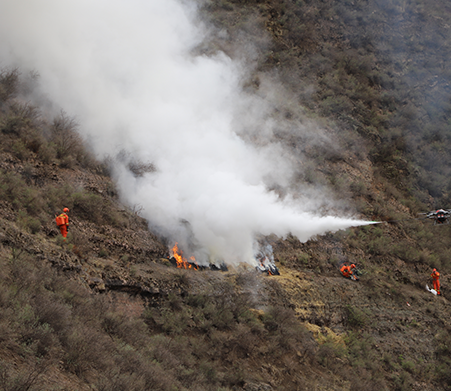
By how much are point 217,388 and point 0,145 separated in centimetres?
796

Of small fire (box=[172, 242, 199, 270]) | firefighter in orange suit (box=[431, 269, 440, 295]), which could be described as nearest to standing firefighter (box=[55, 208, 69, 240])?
small fire (box=[172, 242, 199, 270])

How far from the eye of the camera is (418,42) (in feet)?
91.6

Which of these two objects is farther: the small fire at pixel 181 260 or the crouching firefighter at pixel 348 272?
the crouching firefighter at pixel 348 272

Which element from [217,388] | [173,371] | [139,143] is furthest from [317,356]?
[139,143]

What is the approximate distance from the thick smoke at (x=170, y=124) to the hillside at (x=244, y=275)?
2.53ft

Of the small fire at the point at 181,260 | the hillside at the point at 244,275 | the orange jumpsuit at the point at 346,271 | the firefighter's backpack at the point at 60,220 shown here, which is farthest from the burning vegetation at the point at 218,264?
the firefighter's backpack at the point at 60,220

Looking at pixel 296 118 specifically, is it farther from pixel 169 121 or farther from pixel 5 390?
pixel 5 390

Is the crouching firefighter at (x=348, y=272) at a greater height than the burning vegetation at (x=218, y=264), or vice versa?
the crouching firefighter at (x=348, y=272)

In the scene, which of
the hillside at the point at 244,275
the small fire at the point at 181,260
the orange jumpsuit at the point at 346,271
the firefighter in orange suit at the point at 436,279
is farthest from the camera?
the firefighter in orange suit at the point at 436,279

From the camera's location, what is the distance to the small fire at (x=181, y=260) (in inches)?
402

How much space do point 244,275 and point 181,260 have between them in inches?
74.0

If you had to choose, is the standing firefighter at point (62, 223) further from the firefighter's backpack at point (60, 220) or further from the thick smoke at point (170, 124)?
the thick smoke at point (170, 124)

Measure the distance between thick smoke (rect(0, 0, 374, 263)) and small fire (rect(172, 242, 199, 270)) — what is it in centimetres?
35

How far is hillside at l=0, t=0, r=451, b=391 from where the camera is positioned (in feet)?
17.0
